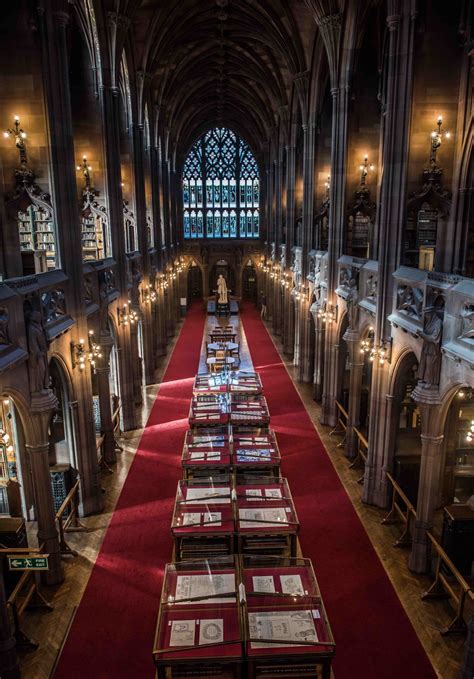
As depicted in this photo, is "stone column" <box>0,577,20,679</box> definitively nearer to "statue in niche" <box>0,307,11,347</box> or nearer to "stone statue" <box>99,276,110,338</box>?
"statue in niche" <box>0,307,11,347</box>

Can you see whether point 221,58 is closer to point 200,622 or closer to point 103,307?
point 103,307

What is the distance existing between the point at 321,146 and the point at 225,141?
2646cm

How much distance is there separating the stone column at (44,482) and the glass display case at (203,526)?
2.22 m

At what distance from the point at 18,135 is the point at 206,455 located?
302 inches

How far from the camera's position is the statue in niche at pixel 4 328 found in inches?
287

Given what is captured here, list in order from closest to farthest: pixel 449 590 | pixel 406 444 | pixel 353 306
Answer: pixel 449 590 → pixel 406 444 → pixel 353 306

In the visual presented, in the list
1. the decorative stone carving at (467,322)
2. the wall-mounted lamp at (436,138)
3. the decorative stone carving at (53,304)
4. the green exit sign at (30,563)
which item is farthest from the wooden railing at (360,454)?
the green exit sign at (30,563)

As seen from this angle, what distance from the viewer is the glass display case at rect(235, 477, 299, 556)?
860cm

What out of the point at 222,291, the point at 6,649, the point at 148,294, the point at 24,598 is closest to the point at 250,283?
the point at 222,291

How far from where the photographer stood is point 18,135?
9.90 metres

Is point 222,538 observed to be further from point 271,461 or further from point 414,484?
point 414,484

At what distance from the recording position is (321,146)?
19.1 m

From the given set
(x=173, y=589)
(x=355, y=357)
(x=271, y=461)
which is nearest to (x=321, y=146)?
(x=355, y=357)

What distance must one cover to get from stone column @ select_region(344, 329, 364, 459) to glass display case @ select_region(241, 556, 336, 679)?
22.0 ft
